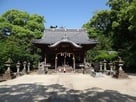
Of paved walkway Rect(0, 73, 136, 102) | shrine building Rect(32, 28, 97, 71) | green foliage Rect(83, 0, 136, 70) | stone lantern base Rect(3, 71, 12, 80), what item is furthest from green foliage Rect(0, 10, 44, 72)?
paved walkway Rect(0, 73, 136, 102)

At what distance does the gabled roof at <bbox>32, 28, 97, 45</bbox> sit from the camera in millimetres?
32969

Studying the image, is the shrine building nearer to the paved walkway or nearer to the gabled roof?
the gabled roof

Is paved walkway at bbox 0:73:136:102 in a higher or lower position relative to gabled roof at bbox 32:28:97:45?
lower

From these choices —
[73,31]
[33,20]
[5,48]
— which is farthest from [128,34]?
[33,20]

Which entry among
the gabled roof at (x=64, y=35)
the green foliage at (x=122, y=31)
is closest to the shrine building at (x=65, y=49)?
the gabled roof at (x=64, y=35)

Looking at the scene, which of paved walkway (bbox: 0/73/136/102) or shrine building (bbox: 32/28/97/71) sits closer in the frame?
paved walkway (bbox: 0/73/136/102)

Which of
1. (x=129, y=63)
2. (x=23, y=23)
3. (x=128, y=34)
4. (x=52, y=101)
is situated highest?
(x=23, y=23)

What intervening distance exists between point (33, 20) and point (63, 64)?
15262 mm

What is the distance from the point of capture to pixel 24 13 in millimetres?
46250

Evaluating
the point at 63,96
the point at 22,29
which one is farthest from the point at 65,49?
the point at 63,96

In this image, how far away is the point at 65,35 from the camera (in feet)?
114

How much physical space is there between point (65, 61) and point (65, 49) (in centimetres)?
164

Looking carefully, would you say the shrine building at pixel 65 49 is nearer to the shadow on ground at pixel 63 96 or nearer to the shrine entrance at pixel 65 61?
the shrine entrance at pixel 65 61

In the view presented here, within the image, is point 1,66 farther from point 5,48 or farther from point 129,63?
point 129,63
